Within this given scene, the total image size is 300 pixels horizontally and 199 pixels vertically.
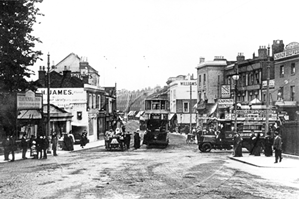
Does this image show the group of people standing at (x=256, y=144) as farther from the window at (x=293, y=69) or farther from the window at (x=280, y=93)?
the window at (x=293, y=69)

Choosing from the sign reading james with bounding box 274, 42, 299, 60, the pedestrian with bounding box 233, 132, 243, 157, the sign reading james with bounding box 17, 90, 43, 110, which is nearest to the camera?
the sign reading james with bounding box 274, 42, 299, 60

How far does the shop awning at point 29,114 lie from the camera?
7299 mm

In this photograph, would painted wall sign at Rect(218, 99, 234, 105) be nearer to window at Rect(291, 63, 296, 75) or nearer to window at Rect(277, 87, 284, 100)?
window at Rect(277, 87, 284, 100)

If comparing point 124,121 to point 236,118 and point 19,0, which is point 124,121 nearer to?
point 236,118

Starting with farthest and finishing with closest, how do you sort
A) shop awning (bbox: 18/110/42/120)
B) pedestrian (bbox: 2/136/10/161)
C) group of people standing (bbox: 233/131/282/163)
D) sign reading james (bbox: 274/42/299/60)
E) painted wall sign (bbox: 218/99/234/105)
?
group of people standing (bbox: 233/131/282/163)
painted wall sign (bbox: 218/99/234/105)
pedestrian (bbox: 2/136/10/161)
shop awning (bbox: 18/110/42/120)
sign reading james (bbox: 274/42/299/60)

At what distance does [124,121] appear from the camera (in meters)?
30.8

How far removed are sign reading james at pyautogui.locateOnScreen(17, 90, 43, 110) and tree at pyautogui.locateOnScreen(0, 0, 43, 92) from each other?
9.4 inches

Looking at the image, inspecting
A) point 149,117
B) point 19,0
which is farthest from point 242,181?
point 149,117

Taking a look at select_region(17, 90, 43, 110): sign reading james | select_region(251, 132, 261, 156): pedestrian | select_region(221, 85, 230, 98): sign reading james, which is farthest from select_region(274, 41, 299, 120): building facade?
select_region(251, 132, 261, 156): pedestrian

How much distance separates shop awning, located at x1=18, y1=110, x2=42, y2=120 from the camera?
730cm

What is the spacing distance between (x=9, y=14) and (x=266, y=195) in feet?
17.4

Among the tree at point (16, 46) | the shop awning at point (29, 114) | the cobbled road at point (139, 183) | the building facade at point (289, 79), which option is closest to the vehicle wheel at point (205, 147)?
the cobbled road at point (139, 183)

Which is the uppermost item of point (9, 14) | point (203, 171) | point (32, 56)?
point (9, 14)

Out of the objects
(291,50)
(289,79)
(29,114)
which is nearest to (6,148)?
(29,114)
